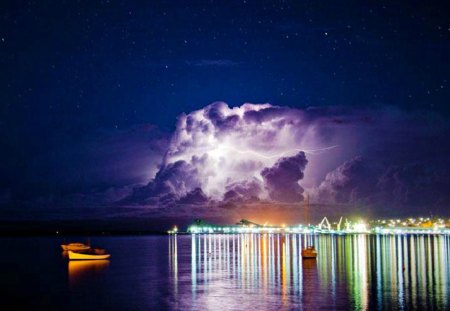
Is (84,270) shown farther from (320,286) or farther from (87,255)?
(320,286)

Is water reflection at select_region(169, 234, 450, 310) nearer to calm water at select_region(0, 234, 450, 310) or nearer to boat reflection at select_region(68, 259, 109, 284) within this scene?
calm water at select_region(0, 234, 450, 310)

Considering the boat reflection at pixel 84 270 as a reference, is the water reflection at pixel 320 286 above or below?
above

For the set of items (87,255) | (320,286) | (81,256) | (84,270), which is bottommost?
(84,270)

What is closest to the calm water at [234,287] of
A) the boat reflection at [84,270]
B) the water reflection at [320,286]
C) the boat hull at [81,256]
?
the water reflection at [320,286]

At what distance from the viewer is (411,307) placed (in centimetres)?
3819

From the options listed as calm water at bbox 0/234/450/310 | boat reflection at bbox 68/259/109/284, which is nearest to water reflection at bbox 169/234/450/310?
calm water at bbox 0/234/450/310

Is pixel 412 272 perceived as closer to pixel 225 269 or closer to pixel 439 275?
pixel 439 275

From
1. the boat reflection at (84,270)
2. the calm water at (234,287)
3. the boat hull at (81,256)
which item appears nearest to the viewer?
the calm water at (234,287)

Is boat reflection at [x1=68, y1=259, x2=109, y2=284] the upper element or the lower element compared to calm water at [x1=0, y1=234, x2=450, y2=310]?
lower

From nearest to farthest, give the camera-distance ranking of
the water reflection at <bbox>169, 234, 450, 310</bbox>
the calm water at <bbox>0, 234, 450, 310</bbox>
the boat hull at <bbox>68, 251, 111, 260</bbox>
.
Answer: the water reflection at <bbox>169, 234, 450, 310</bbox> < the calm water at <bbox>0, 234, 450, 310</bbox> < the boat hull at <bbox>68, 251, 111, 260</bbox>

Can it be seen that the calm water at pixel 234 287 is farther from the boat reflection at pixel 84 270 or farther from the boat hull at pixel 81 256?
the boat hull at pixel 81 256

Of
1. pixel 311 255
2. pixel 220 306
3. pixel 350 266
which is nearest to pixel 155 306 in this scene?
pixel 220 306

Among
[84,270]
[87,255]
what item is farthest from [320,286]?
[87,255]

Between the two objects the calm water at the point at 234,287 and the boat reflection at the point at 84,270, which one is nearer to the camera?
the calm water at the point at 234,287
